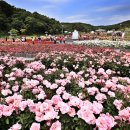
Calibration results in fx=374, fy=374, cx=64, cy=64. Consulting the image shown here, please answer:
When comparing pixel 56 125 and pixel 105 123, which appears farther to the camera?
pixel 56 125

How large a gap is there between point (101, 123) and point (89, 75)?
4.13m

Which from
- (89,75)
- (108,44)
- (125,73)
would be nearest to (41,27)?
(108,44)

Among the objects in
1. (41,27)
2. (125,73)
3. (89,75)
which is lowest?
(41,27)

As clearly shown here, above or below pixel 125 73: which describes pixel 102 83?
above

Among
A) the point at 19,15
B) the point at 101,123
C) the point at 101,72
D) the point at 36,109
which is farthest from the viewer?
the point at 19,15

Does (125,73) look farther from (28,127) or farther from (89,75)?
(28,127)

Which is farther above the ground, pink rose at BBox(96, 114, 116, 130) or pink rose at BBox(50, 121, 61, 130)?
pink rose at BBox(96, 114, 116, 130)

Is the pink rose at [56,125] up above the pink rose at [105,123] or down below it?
below

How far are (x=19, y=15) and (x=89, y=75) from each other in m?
76.8

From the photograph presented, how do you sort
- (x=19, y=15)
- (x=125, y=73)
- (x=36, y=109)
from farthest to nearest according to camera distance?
1. (x=19, y=15)
2. (x=125, y=73)
3. (x=36, y=109)

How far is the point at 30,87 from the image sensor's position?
5762mm

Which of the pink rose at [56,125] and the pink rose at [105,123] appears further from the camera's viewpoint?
the pink rose at [56,125]

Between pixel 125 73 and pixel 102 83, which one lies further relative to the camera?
pixel 125 73

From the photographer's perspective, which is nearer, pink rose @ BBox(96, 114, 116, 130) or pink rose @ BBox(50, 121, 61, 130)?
pink rose @ BBox(96, 114, 116, 130)
